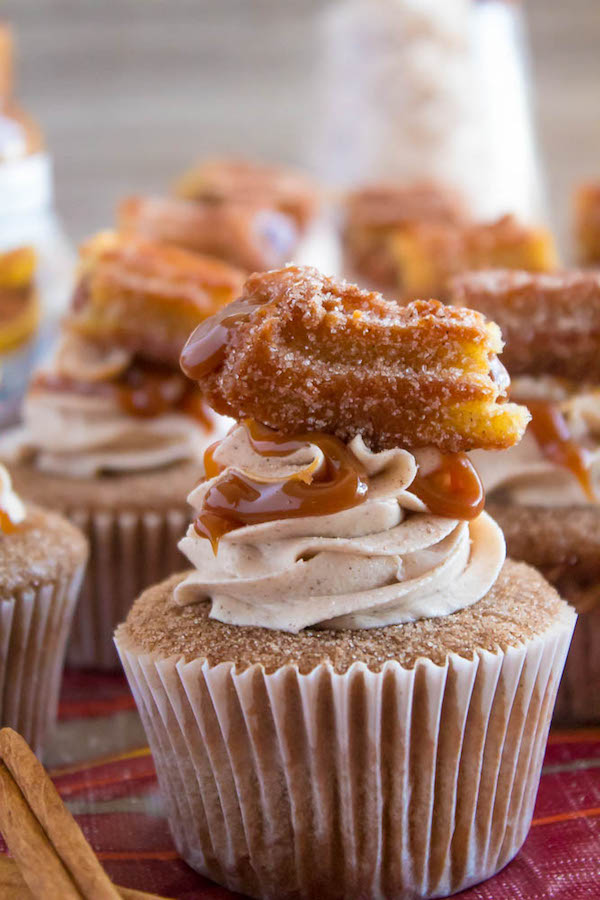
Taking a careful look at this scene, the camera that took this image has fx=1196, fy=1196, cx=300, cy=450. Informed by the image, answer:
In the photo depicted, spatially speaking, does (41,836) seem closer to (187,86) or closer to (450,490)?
(450,490)

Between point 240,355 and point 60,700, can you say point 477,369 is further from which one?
point 60,700

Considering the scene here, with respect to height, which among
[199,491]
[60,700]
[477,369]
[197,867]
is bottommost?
[60,700]

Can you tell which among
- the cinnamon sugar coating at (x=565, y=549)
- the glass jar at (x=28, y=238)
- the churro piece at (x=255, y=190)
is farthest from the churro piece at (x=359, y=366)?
the churro piece at (x=255, y=190)

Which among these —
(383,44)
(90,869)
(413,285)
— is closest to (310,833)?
(90,869)

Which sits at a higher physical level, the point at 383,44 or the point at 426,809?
the point at 383,44

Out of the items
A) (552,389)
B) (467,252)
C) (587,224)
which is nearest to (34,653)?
(552,389)

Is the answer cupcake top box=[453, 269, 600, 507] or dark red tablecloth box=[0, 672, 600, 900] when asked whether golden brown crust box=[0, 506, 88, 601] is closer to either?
dark red tablecloth box=[0, 672, 600, 900]
